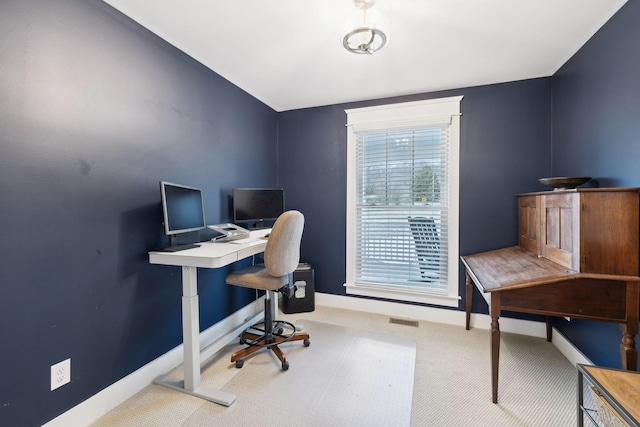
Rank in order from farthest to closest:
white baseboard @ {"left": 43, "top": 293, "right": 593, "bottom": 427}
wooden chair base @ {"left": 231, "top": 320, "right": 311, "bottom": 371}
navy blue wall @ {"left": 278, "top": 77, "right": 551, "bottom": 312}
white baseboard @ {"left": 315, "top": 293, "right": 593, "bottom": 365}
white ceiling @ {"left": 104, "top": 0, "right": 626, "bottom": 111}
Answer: navy blue wall @ {"left": 278, "top": 77, "right": 551, "bottom": 312} → white baseboard @ {"left": 315, "top": 293, "right": 593, "bottom": 365} → wooden chair base @ {"left": 231, "top": 320, "right": 311, "bottom": 371} → white ceiling @ {"left": 104, "top": 0, "right": 626, "bottom": 111} → white baseboard @ {"left": 43, "top": 293, "right": 593, "bottom": 427}

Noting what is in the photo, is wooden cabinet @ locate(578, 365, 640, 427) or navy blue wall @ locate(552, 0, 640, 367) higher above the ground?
navy blue wall @ locate(552, 0, 640, 367)

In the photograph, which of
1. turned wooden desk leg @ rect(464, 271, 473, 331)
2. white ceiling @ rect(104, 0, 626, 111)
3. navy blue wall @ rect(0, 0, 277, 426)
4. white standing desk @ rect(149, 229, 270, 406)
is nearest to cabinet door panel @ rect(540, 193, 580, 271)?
turned wooden desk leg @ rect(464, 271, 473, 331)

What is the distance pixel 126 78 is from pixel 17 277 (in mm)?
1279

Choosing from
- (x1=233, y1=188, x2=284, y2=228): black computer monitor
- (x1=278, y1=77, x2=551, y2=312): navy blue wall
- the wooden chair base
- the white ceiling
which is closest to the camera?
the white ceiling

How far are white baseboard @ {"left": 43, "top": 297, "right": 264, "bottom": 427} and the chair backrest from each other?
98cm

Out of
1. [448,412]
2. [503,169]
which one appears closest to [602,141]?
[503,169]

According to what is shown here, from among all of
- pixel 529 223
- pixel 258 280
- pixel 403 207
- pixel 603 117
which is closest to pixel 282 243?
pixel 258 280

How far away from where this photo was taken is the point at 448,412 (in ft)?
5.08

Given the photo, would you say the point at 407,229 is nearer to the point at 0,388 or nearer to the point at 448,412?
the point at 448,412

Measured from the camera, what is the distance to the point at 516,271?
1.74 m

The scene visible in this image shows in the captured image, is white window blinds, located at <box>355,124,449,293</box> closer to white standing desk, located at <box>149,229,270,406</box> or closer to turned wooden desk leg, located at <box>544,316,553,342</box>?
turned wooden desk leg, located at <box>544,316,553,342</box>

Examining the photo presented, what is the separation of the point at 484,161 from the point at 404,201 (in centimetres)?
86

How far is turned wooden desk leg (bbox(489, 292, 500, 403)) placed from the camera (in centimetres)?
157

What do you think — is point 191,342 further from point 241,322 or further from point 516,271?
point 516,271
